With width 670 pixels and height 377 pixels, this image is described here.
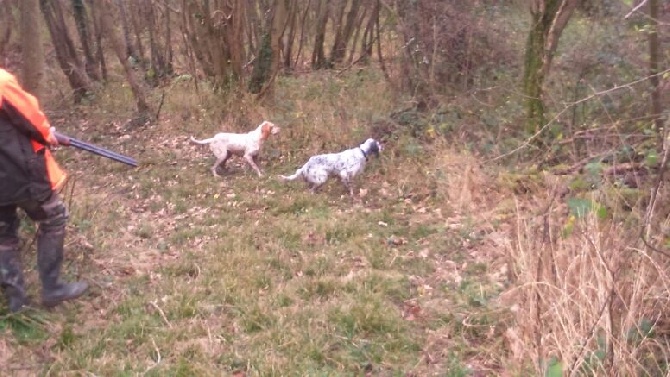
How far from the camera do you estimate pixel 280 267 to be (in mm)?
5789

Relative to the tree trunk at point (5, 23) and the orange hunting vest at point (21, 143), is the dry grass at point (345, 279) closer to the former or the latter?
the orange hunting vest at point (21, 143)

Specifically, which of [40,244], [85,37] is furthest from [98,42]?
[40,244]

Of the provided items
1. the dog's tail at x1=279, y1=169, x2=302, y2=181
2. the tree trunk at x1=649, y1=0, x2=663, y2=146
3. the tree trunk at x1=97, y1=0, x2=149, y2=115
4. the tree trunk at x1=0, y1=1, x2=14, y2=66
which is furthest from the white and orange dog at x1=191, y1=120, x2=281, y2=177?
the tree trunk at x1=0, y1=1, x2=14, y2=66

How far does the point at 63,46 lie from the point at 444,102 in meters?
6.67

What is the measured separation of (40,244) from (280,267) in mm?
1778

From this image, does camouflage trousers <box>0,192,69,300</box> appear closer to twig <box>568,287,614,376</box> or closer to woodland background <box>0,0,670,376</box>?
woodland background <box>0,0,670,376</box>

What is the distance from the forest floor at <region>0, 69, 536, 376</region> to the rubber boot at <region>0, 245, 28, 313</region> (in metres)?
0.10

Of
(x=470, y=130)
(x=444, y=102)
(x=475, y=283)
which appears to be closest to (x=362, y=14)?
(x=444, y=102)

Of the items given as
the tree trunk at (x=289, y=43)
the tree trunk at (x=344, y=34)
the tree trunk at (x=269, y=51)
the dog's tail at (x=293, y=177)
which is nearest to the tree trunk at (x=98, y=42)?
the tree trunk at (x=289, y=43)

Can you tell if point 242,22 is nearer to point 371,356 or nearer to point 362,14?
point 362,14

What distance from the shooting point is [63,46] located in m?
12.4

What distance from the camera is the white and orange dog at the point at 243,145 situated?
830cm

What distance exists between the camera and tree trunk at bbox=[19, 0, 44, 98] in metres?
7.09

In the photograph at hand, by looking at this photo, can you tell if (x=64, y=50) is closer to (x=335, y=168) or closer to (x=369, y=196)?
(x=335, y=168)
